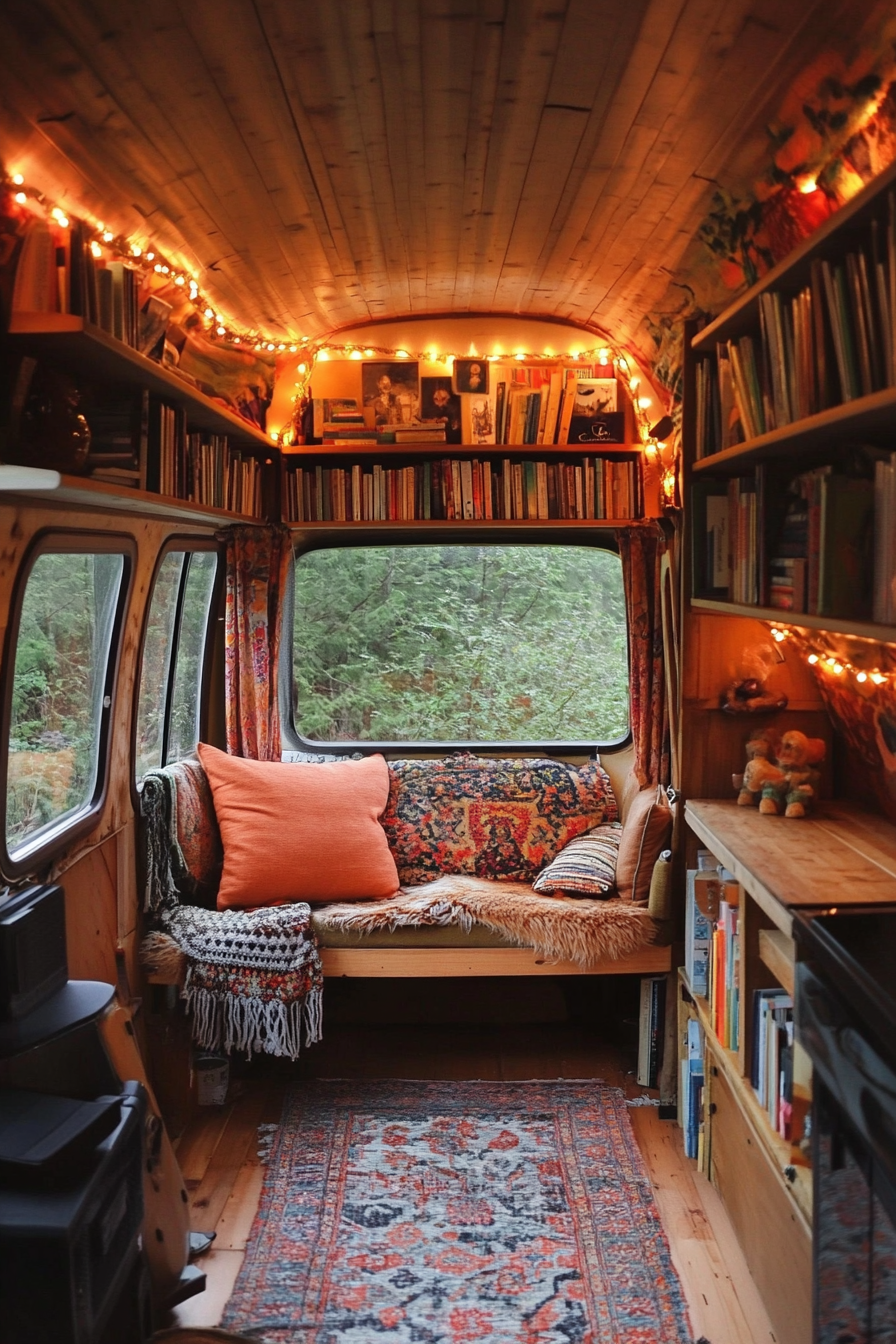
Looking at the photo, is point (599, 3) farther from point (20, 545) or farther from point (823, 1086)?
point (823, 1086)

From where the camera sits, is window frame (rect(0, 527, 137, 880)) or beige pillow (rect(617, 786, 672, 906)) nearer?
window frame (rect(0, 527, 137, 880))

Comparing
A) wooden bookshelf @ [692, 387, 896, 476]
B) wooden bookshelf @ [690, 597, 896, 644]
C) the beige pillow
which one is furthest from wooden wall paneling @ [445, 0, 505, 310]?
the beige pillow

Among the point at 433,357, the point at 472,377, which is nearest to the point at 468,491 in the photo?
the point at 472,377

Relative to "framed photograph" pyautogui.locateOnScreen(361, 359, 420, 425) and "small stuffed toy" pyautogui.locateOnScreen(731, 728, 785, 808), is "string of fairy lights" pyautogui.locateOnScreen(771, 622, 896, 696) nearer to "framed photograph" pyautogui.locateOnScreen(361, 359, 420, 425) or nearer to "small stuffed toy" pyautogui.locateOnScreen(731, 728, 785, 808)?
"small stuffed toy" pyautogui.locateOnScreen(731, 728, 785, 808)

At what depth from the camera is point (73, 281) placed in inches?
85.6

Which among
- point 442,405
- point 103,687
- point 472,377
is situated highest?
point 472,377

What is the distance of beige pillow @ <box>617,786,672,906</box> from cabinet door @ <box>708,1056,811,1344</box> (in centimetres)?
78

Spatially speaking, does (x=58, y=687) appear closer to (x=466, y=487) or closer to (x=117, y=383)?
(x=117, y=383)

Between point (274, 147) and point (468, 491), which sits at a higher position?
point (274, 147)

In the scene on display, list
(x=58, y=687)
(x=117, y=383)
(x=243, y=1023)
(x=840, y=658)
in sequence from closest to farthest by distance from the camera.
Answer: (x=117, y=383) < (x=840, y=658) < (x=58, y=687) < (x=243, y=1023)

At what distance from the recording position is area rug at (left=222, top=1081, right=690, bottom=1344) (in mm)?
2559

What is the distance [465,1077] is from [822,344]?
8.94 feet

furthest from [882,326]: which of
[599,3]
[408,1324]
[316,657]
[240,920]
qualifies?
[316,657]

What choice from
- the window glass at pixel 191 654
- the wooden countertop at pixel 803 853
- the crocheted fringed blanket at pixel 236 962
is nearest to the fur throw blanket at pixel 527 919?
the crocheted fringed blanket at pixel 236 962
